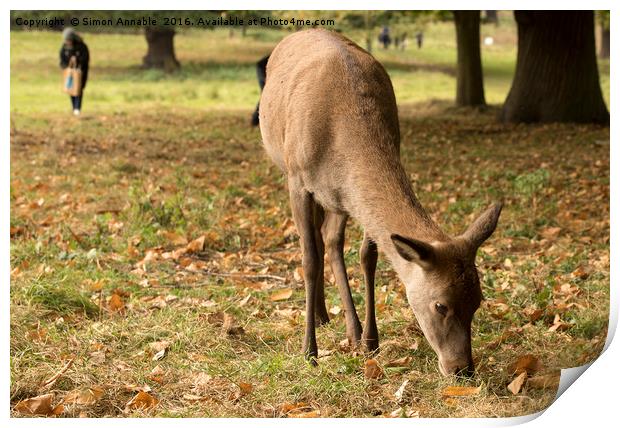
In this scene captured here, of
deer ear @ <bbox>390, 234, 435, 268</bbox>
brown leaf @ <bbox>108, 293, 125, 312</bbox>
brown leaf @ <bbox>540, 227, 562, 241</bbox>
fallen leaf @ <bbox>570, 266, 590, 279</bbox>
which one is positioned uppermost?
deer ear @ <bbox>390, 234, 435, 268</bbox>

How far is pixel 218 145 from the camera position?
15.9 meters

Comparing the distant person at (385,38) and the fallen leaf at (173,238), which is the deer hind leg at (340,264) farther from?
the distant person at (385,38)

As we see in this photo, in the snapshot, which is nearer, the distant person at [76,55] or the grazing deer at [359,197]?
the grazing deer at [359,197]

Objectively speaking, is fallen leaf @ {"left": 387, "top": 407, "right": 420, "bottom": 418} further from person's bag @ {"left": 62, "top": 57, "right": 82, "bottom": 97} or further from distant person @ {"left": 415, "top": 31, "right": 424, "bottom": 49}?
distant person @ {"left": 415, "top": 31, "right": 424, "bottom": 49}

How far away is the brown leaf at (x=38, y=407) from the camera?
5.19m

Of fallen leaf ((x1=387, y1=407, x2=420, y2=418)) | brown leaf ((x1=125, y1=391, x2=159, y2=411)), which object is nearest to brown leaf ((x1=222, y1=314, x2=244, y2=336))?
brown leaf ((x1=125, y1=391, x2=159, y2=411))

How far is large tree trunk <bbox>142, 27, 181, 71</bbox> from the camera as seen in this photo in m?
29.2

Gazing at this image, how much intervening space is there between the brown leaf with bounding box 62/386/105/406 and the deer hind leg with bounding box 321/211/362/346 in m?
1.64

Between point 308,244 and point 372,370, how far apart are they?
3.15ft

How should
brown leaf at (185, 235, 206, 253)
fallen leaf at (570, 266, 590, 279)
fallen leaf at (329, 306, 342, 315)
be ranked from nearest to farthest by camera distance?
fallen leaf at (329, 306, 342, 315) → fallen leaf at (570, 266, 590, 279) → brown leaf at (185, 235, 206, 253)

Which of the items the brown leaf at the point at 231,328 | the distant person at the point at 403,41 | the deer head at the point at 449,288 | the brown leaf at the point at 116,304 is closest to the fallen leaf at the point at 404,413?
the deer head at the point at 449,288

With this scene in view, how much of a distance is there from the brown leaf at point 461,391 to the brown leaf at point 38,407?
6.80ft

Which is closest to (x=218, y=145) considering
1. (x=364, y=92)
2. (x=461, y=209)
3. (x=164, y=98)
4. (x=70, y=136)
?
(x=70, y=136)
